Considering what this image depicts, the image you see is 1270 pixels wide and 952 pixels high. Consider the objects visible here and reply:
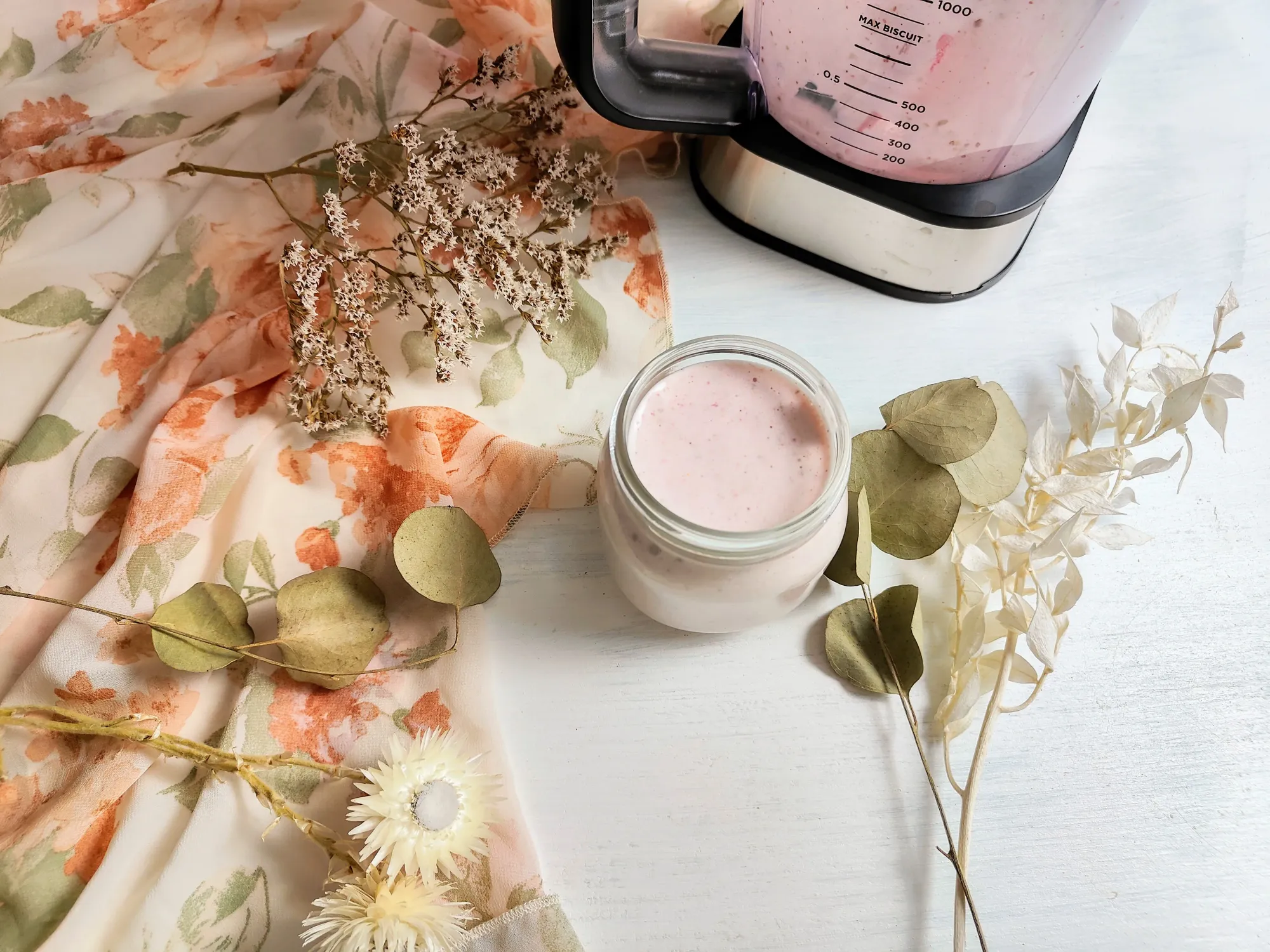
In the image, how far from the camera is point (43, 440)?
0.52m

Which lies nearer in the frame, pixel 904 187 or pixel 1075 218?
pixel 904 187

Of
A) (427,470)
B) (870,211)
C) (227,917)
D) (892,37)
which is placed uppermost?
(892,37)

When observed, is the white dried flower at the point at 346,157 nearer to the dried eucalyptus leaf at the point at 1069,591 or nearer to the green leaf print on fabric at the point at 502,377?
the green leaf print on fabric at the point at 502,377

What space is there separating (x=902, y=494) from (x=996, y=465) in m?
0.06

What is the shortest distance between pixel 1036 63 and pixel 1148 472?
216 millimetres

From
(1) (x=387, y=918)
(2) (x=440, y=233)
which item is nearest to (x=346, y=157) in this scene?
(2) (x=440, y=233)

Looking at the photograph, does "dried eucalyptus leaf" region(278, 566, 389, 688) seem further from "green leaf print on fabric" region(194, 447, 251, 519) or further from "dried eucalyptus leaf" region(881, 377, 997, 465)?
"dried eucalyptus leaf" region(881, 377, 997, 465)

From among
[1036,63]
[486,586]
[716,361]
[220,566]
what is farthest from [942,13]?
[220,566]

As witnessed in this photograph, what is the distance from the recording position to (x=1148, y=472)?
1.64 feet

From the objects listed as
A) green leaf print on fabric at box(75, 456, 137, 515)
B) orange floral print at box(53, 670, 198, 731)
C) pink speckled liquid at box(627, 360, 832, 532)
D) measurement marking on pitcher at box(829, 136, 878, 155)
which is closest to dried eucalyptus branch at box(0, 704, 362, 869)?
orange floral print at box(53, 670, 198, 731)

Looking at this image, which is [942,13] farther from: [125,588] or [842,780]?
[125,588]

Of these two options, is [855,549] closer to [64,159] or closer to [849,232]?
[849,232]

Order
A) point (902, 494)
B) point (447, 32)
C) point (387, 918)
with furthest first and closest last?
point (447, 32) < point (902, 494) < point (387, 918)

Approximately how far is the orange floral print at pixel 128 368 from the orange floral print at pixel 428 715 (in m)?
0.23
